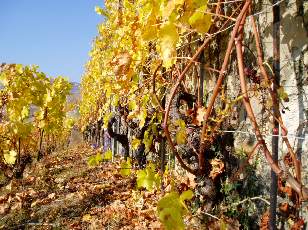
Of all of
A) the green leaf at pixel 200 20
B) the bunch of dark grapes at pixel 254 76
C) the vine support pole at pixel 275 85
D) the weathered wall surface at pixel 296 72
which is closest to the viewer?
the green leaf at pixel 200 20

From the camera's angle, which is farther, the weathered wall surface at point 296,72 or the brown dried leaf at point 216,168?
the brown dried leaf at point 216,168

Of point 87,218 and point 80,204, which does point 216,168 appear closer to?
point 87,218

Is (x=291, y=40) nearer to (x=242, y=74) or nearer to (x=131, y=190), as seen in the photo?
(x=242, y=74)

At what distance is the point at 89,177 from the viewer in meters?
8.54

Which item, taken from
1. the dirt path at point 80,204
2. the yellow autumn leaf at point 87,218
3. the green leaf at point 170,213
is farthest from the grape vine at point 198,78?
the yellow autumn leaf at point 87,218

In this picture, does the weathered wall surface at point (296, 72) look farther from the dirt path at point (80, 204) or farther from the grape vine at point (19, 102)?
the grape vine at point (19, 102)

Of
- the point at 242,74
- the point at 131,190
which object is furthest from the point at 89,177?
the point at 242,74

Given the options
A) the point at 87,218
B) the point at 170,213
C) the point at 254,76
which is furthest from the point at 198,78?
the point at 170,213

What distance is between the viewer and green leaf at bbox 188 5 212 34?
51.7 inches

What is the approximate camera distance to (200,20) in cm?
133

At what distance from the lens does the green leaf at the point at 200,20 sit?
51.7 inches

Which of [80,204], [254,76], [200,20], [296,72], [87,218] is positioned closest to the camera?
[200,20]

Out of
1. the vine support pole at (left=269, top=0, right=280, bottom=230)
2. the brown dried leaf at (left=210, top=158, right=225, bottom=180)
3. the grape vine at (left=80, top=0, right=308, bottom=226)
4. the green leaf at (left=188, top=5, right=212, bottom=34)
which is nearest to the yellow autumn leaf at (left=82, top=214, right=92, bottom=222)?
the grape vine at (left=80, top=0, right=308, bottom=226)

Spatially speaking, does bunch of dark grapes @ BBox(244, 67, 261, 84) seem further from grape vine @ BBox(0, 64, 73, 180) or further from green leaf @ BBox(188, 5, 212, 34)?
grape vine @ BBox(0, 64, 73, 180)
